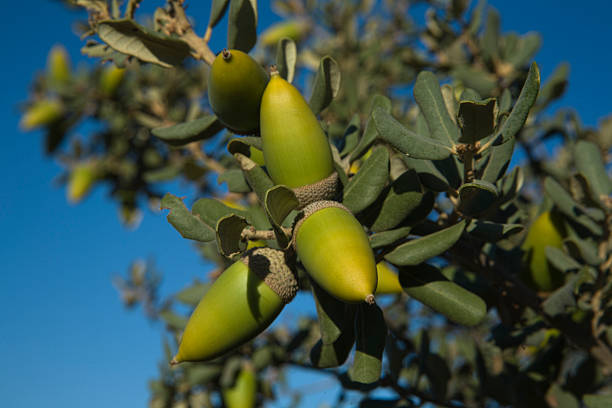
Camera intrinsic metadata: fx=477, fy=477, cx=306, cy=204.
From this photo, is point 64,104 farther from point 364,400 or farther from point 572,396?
point 572,396

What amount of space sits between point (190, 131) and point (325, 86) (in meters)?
0.42

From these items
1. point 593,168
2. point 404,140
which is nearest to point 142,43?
point 404,140

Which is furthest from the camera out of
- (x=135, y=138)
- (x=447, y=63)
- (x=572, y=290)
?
(x=135, y=138)

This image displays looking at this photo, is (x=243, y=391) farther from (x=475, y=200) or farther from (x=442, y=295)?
(x=475, y=200)

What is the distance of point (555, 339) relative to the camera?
6.13 feet

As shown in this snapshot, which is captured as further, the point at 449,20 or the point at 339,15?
the point at 339,15

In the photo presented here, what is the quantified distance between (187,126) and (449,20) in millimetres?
2120

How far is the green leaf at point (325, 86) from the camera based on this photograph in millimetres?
1309

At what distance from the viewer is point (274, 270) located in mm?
1023

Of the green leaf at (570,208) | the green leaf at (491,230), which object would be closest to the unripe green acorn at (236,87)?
the green leaf at (491,230)

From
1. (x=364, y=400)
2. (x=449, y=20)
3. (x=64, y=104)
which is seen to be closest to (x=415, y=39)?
(x=449, y=20)

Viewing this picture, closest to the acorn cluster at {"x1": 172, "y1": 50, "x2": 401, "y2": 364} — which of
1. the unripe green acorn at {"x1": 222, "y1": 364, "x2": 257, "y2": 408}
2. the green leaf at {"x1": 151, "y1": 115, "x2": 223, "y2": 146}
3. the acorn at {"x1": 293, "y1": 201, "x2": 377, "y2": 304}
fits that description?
the acorn at {"x1": 293, "y1": 201, "x2": 377, "y2": 304}

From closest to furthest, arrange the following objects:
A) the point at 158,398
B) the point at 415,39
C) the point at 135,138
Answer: the point at 158,398 → the point at 135,138 → the point at 415,39

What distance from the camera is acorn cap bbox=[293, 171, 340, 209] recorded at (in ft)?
3.55
